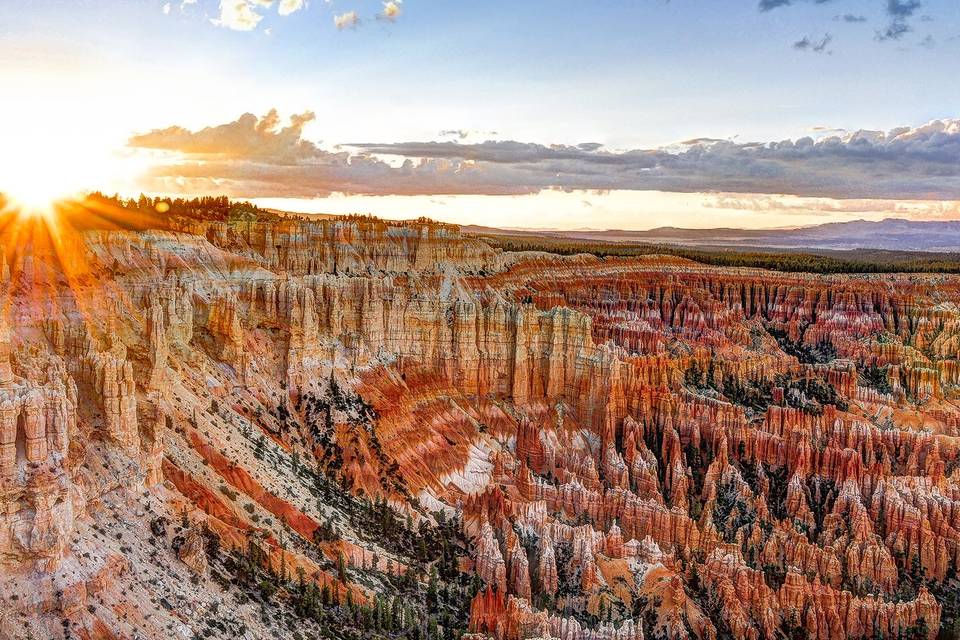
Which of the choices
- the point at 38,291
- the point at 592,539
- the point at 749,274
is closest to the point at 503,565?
the point at 592,539

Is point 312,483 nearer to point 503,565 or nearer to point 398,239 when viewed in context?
point 503,565

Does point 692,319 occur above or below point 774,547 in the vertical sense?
above

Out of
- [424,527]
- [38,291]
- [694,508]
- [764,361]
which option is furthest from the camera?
[764,361]

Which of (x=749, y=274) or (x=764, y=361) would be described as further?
(x=749, y=274)

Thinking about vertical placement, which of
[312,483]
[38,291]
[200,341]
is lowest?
[312,483]

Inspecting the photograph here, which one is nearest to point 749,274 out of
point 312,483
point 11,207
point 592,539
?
point 592,539

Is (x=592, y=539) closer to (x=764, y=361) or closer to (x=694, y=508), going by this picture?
(x=694, y=508)

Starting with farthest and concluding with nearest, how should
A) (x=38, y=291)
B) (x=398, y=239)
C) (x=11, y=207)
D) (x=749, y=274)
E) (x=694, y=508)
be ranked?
(x=749, y=274) → (x=398, y=239) → (x=694, y=508) → (x=11, y=207) → (x=38, y=291)
